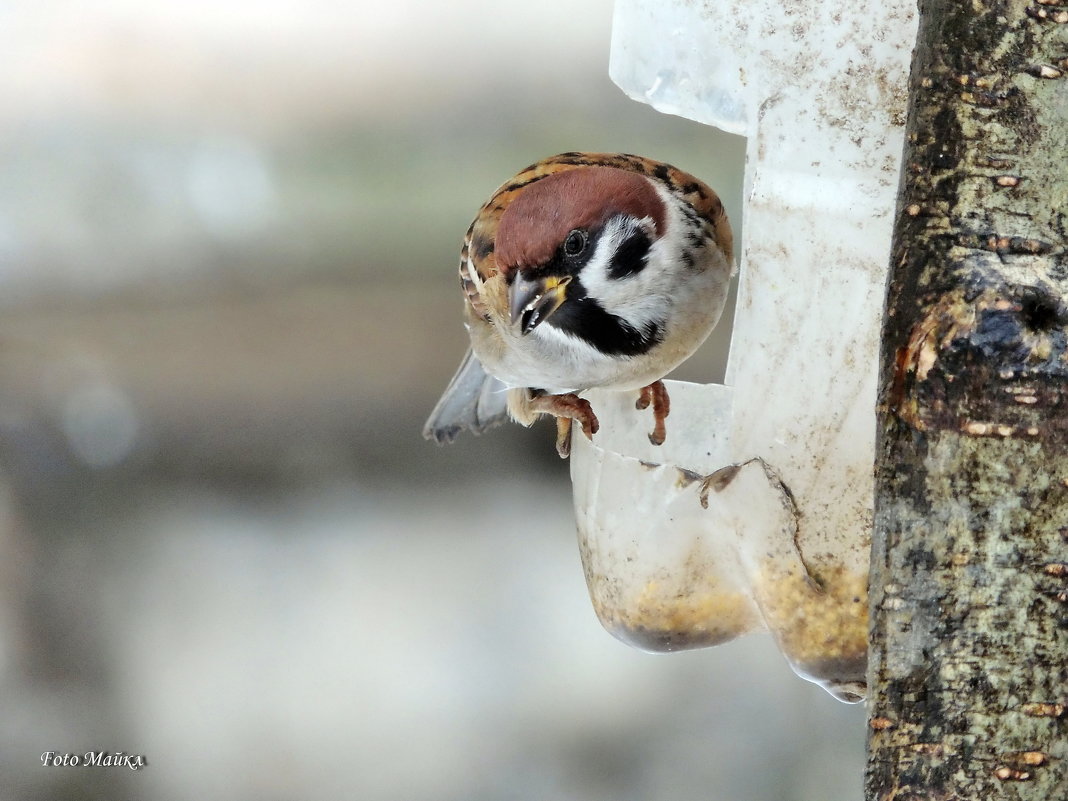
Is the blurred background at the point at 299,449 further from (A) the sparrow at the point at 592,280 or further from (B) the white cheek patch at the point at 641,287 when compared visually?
(B) the white cheek patch at the point at 641,287

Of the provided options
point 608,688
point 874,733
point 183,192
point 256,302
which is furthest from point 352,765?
point 874,733

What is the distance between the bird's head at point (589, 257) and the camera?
152 centimetres

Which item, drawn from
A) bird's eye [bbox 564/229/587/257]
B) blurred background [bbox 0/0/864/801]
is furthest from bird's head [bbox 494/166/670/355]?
blurred background [bbox 0/0/864/801]

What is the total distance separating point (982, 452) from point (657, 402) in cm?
92

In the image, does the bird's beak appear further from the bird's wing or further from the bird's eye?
the bird's wing

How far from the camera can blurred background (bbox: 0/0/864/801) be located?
279 cm

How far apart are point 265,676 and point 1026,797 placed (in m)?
2.28

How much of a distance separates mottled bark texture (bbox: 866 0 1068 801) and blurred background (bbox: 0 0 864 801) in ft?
6.19

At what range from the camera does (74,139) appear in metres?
2.90

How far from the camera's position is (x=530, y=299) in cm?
155

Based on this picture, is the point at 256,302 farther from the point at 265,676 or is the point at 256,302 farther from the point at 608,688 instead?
the point at 608,688

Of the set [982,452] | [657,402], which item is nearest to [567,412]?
[657,402]

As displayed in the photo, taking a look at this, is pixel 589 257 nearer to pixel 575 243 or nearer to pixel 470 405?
pixel 575 243

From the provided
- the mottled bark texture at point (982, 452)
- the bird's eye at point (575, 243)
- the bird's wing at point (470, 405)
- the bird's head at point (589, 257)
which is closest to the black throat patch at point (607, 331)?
the bird's head at point (589, 257)
